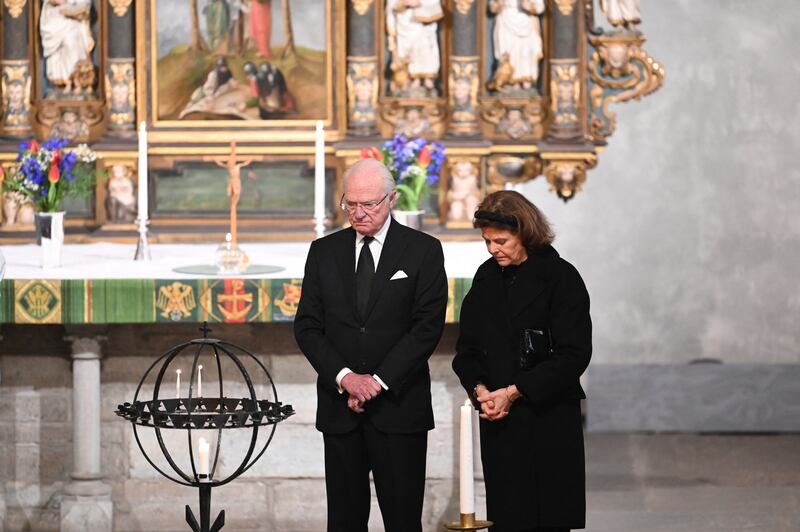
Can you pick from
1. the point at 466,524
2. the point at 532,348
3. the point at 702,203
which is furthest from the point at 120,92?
the point at 466,524

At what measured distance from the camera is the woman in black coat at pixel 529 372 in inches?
183

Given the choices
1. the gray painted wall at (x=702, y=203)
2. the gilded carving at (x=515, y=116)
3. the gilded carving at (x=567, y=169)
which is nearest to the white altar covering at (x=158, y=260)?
the gilded carving at (x=567, y=169)

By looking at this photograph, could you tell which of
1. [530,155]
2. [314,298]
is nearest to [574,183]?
[530,155]

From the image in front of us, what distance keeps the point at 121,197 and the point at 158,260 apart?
1.55 meters

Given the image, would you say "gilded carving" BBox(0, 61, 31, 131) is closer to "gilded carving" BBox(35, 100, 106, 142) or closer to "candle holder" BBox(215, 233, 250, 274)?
"gilded carving" BBox(35, 100, 106, 142)

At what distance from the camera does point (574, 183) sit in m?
8.83

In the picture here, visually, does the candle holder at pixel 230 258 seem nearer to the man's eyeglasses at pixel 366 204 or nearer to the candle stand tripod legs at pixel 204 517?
the man's eyeglasses at pixel 366 204

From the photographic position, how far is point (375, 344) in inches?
195

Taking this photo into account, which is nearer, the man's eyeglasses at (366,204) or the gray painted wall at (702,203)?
the man's eyeglasses at (366,204)

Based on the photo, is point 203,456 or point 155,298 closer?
point 203,456

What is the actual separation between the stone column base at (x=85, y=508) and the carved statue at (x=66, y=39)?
3198mm

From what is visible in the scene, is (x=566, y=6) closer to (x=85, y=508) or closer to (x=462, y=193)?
(x=462, y=193)

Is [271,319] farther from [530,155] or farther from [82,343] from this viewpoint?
[530,155]

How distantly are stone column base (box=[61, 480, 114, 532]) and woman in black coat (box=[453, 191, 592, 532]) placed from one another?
7.66 feet
